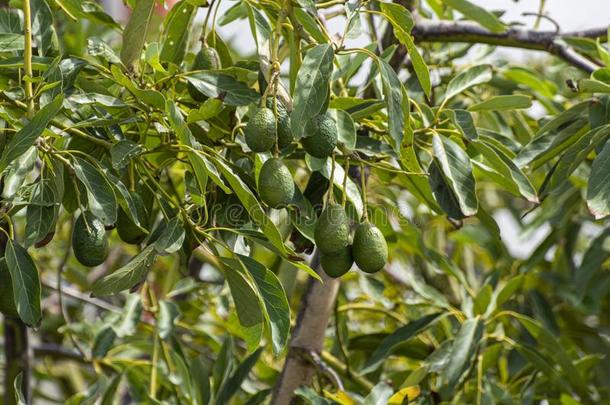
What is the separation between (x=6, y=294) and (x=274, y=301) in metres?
0.26

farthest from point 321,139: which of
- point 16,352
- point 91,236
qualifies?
point 16,352

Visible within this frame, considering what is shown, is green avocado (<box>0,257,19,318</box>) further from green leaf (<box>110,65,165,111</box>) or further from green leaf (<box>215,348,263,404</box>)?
green leaf (<box>215,348,263,404</box>)

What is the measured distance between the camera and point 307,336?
1510 mm

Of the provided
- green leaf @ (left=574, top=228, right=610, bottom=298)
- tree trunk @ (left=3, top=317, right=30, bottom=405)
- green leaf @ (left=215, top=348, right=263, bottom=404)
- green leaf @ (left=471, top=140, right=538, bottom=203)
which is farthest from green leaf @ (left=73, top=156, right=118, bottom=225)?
green leaf @ (left=574, top=228, right=610, bottom=298)

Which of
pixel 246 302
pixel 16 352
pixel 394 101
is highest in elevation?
pixel 394 101

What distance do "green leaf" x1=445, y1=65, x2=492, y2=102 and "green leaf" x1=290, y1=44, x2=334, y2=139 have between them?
1.42 feet

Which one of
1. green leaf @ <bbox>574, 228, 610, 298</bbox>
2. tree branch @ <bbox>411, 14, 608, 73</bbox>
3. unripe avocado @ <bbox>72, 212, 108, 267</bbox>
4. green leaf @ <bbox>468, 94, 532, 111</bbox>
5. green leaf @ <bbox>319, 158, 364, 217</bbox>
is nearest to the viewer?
unripe avocado @ <bbox>72, 212, 108, 267</bbox>

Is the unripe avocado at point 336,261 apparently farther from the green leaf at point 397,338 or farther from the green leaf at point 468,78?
the green leaf at point 397,338

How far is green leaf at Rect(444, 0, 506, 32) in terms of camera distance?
1340 mm

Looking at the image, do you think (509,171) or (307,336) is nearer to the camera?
(509,171)

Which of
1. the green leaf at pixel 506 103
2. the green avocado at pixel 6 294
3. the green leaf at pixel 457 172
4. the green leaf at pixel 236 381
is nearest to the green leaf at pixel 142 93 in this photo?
the green avocado at pixel 6 294

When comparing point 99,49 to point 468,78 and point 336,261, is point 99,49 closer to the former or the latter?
point 336,261

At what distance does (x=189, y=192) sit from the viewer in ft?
3.60

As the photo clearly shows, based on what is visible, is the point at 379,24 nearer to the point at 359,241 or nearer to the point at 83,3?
the point at 83,3
